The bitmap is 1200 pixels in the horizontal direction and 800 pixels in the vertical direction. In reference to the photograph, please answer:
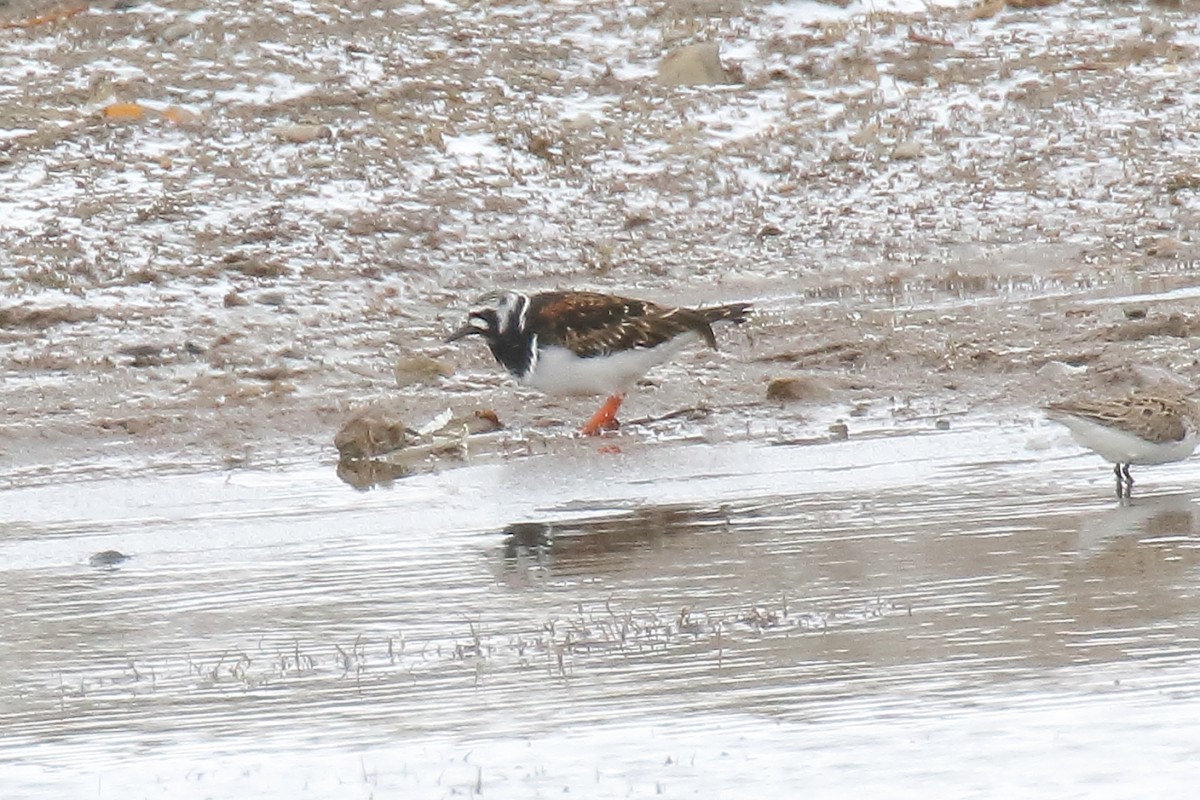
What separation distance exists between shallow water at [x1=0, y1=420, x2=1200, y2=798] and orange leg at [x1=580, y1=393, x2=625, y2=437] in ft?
3.20

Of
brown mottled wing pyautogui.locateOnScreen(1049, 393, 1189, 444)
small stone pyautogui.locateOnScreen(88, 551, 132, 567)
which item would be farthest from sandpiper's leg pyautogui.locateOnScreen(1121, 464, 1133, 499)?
small stone pyautogui.locateOnScreen(88, 551, 132, 567)

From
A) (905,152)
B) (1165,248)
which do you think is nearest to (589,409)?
(1165,248)

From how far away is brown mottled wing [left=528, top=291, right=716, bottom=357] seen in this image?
452 inches

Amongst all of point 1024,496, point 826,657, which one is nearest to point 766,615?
point 826,657

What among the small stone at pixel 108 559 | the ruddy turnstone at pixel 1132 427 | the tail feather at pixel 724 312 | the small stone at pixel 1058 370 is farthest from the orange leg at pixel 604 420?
the small stone at pixel 108 559

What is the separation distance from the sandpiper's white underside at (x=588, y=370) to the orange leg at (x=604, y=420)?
10cm

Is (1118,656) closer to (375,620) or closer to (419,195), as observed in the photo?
(375,620)

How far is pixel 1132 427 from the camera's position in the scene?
8.88 m

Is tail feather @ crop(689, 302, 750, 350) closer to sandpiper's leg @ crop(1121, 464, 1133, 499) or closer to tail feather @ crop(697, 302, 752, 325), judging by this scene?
tail feather @ crop(697, 302, 752, 325)

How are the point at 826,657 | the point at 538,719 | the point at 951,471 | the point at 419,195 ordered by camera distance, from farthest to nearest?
1. the point at 419,195
2. the point at 951,471
3. the point at 826,657
4. the point at 538,719

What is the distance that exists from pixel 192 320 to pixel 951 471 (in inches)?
220

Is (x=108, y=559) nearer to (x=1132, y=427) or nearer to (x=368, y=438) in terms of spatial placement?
(x=368, y=438)

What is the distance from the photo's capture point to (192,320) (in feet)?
44.8

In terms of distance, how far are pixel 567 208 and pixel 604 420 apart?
512cm
